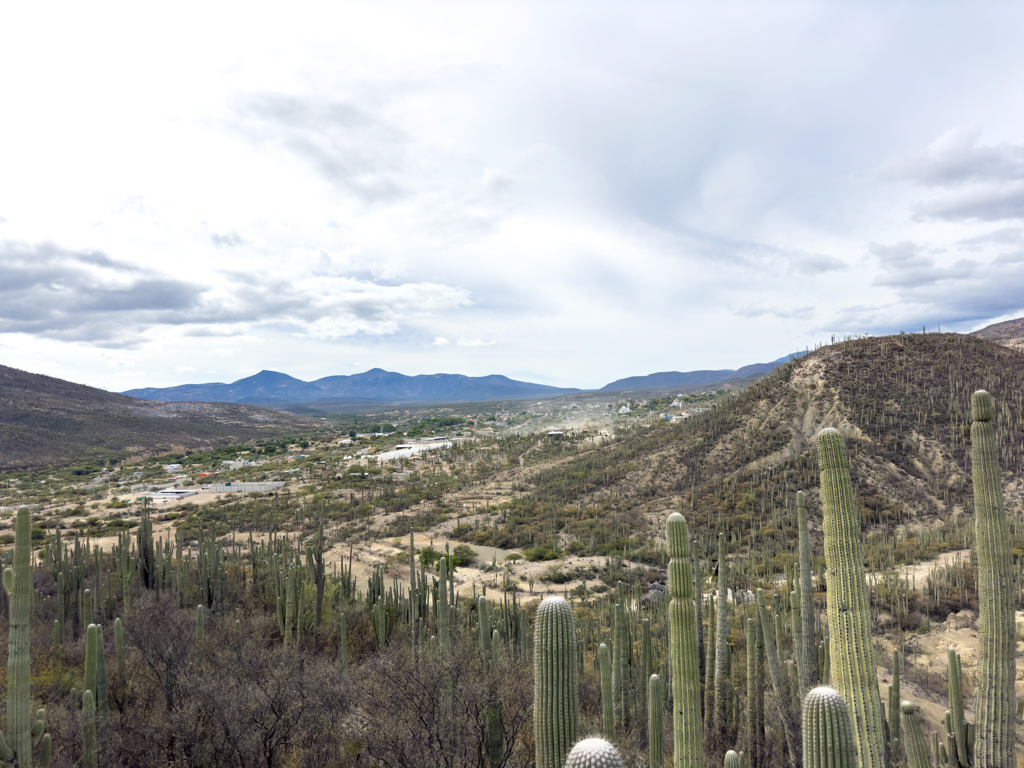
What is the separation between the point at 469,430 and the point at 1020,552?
77567mm

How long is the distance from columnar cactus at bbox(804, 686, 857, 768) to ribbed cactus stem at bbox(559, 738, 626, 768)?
1147 millimetres

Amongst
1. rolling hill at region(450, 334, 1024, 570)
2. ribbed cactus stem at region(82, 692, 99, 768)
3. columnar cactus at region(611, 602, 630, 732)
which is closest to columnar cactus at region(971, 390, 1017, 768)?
columnar cactus at region(611, 602, 630, 732)

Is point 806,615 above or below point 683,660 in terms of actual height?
below

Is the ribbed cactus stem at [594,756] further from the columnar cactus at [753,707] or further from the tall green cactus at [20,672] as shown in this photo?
the columnar cactus at [753,707]

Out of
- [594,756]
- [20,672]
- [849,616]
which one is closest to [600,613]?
[849,616]

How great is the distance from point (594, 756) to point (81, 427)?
3848 inches

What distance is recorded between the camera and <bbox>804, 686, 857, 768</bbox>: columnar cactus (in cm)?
286

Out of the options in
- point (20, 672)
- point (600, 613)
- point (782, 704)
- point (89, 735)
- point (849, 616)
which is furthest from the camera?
point (600, 613)

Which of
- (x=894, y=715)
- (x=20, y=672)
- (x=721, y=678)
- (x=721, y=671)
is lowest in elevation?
(x=894, y=715)

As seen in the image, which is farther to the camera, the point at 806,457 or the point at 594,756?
the point at 806,457

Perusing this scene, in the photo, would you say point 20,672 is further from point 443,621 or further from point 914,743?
point 914,743

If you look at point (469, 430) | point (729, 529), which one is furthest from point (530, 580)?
point (469, 430)

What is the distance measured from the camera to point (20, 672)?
224 inches

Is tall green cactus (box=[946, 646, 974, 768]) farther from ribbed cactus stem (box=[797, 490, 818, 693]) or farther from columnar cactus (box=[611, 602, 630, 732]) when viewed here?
columnar cactus (box=[611, 602, 630, 732])
